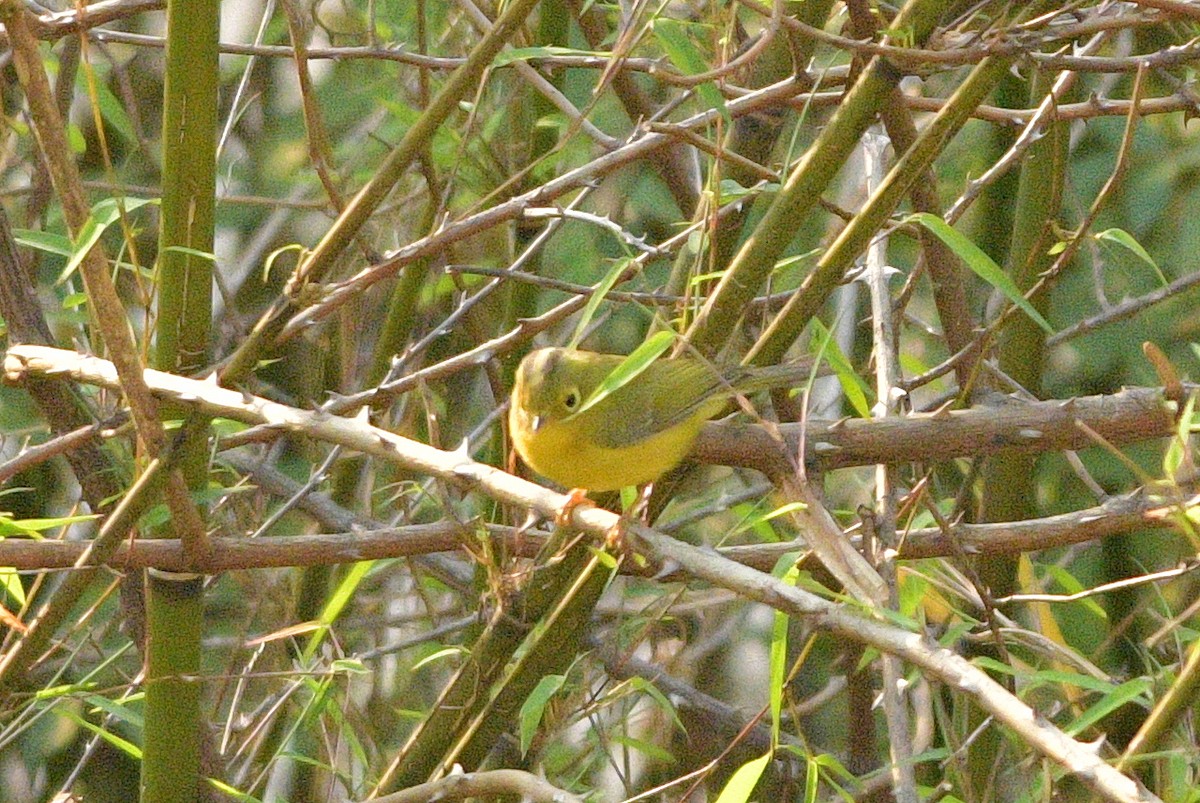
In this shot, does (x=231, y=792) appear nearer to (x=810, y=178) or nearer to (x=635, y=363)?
(x=635, y=363)

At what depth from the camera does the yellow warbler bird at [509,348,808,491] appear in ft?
9.28

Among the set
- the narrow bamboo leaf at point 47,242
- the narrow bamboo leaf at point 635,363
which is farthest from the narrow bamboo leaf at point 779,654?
the narrow bamboo leaf at point 47,242

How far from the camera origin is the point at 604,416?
10.1ft

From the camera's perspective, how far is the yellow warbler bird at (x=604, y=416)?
9.28ft

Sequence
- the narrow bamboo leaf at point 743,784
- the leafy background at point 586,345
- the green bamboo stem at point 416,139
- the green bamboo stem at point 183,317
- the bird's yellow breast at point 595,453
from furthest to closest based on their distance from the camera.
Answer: the bird's yellow breast at point 595,453 < the leafy background at point 586,345 < the green bamboo stem at point 183,317 < the green bamboo stem at point 416,139 < the narrow bamboo leaf at point 743,784

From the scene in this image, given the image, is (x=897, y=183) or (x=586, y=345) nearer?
(x=897, y=183)

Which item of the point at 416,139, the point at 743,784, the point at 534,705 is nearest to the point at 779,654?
the point at 743,784

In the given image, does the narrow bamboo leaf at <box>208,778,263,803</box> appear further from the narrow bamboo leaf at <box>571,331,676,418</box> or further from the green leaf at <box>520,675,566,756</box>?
the narrow bamboo leaf at <box>571,331,676,418</box>

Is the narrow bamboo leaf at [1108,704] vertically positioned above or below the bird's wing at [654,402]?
below

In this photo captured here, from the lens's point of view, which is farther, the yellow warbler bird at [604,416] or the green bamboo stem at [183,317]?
the yellow warbler bird at [604,416]

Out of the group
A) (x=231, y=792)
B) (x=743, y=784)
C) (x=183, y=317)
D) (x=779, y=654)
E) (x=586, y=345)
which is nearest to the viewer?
(x=743, y=784)

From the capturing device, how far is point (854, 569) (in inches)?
71.1

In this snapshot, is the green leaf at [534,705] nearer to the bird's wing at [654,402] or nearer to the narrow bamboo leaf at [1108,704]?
the bird's wing at [654,402]

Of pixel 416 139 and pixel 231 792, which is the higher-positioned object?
pixel 416 139
